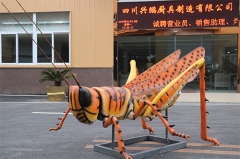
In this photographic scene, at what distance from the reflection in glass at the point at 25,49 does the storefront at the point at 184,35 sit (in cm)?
498

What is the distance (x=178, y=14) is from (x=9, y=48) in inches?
378

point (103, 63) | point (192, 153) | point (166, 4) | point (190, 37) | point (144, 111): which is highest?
point (166, 4)

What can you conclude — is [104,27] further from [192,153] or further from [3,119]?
[192,153]

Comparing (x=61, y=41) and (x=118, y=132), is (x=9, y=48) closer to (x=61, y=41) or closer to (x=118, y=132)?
(x=61, y=41)

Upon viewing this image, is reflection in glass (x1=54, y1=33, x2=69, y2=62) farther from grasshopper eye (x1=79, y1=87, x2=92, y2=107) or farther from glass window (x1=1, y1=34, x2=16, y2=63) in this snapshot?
grasshopper eye (x1=79, y1=87, x2=92, y2=107)

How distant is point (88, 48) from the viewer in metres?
16.1

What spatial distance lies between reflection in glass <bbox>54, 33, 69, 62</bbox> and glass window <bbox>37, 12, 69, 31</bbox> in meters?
0.44

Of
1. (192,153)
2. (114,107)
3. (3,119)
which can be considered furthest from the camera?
(3,119)

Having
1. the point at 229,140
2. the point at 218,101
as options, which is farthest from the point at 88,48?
the point at 229,140

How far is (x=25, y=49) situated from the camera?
1695cm

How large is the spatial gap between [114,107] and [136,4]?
1238 centimetres

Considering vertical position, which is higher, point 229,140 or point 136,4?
point 136,4

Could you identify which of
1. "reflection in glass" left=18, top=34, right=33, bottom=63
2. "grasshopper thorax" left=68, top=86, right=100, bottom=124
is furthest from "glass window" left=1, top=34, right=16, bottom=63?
"grasshopper thorax" left=68, top=86, right=100, bottom=124

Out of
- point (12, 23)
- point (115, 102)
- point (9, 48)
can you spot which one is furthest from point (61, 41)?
point (115, 102)
